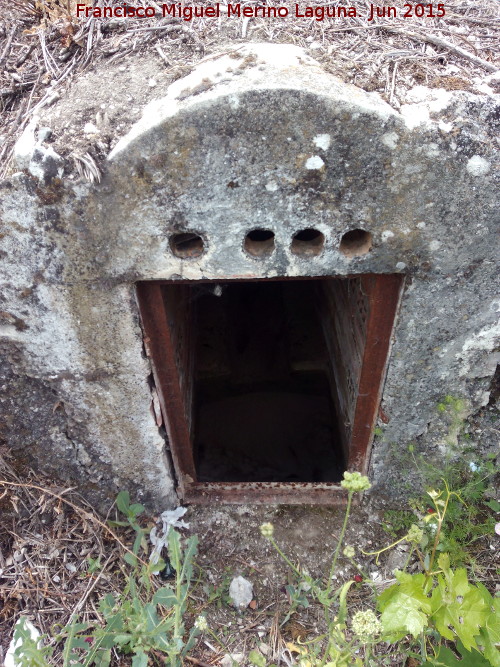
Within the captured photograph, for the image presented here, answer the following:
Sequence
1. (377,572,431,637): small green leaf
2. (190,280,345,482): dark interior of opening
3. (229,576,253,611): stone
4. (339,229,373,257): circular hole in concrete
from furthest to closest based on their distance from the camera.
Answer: (190,280,345,482): dark interior of opening, (229,576,253,611): stone, (339,229,373,257): circular hole in concrete, (377,572,431,637): small green leaf

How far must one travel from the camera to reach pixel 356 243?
5.87 ft

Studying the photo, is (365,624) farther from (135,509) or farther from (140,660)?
(135,509)

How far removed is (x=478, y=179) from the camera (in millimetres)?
1608

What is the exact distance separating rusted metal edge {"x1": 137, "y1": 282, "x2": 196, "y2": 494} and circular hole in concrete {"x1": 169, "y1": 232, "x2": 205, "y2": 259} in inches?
7.2

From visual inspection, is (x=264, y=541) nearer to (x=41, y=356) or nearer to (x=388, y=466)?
(x=388, y=466)

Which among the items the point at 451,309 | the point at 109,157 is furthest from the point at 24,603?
the point at 451,309

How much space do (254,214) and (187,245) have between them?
279 mm

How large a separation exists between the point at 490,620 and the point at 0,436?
2001mm

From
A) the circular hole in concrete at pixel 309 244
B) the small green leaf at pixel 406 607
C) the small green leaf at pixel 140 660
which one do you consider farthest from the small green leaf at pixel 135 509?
the circular hole in concrete at pixel 309 244

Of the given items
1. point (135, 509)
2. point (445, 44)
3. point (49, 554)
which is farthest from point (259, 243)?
point (49, 554)

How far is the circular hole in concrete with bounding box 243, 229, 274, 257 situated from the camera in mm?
1777

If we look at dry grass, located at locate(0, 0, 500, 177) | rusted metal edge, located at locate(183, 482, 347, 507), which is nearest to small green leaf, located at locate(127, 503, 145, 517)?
rusted metal edge, located at locate(183, 482, 347, 507)

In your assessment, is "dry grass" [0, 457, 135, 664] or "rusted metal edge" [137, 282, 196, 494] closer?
"rusted metal edge" [137, 282, 196, 494]

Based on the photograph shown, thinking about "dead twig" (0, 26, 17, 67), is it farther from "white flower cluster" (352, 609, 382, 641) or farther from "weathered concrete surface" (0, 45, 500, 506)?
"white flower cluster" (352, 609, 382, 641)
